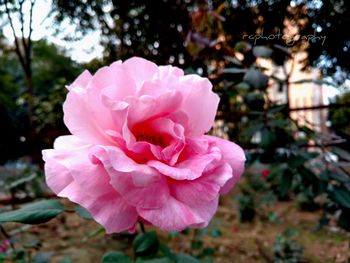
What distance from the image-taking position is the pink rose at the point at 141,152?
1.10 ft

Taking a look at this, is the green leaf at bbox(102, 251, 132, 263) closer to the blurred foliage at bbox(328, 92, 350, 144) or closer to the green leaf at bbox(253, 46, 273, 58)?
the green leaf at bbox(253, 46, 273, 58)

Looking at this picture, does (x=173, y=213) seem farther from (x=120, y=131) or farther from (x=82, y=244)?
(x=82, y=244)

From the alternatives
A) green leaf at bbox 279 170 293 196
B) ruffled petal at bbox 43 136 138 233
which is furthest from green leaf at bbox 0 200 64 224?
green leaf at bbox 279 170 293 196

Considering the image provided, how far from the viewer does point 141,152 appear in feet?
1.19

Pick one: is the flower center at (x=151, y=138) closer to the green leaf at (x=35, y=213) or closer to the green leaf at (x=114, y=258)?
the green leaf at (x=35, y=213)

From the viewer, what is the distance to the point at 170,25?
1.83m

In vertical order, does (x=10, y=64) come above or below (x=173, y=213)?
above

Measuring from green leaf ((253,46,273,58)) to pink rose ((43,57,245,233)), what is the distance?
2.37 feet

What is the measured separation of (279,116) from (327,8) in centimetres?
43

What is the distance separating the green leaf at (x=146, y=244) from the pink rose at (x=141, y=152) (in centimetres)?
49

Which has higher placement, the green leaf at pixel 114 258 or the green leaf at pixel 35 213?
the green leaf at pixel 35 213

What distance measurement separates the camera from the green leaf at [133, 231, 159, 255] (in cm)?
82

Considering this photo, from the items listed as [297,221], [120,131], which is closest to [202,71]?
[120,131]

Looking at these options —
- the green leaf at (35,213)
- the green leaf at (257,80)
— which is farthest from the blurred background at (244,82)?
the green leaf at (35,213)
